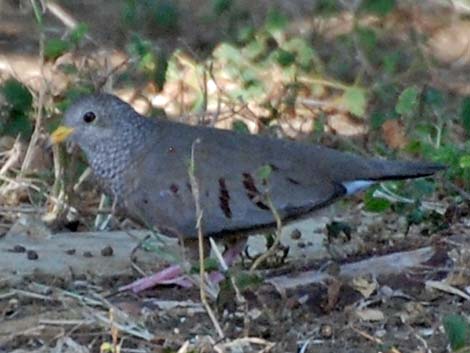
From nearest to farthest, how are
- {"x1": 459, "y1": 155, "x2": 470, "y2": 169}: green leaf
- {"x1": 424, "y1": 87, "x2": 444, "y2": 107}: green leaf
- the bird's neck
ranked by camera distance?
the bird's neck → {"x1": 459, "y1": 155, "x2": 470, "y2": 169}: green leaf → {"x1": 424, "y1": 87, "x2": 444, "y2": 107}: green leaf

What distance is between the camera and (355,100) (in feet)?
29.5

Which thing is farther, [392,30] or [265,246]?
[392,30]

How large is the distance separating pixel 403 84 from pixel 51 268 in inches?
156

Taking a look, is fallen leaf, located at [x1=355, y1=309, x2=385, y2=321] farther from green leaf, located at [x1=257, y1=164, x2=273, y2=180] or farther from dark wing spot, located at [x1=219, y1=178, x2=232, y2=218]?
dark wing spot, located at [x1=219, y1=178, x2=232, y2=218]

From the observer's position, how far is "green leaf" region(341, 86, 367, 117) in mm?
8977

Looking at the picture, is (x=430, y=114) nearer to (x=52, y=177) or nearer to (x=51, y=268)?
(x=52, y=177)

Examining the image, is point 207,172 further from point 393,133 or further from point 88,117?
point 393,133

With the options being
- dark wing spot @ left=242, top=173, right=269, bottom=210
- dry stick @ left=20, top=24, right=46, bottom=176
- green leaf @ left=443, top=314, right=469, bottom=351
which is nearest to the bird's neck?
dark wing spot @ left=242, top=173, right=269, bottom=210

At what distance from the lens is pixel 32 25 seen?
36.5 feet

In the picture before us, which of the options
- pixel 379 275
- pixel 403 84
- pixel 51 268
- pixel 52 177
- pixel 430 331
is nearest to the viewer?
pixel 430 331

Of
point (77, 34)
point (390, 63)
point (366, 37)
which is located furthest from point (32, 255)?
point (366, 37)

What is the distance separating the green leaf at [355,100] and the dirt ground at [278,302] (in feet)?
7.95

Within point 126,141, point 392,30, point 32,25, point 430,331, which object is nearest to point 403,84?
point 392,30

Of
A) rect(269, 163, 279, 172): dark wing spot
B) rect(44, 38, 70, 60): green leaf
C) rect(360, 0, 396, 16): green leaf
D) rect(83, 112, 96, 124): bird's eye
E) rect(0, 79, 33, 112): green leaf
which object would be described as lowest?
rect(269, 163, 279, 172): dark wing spot
